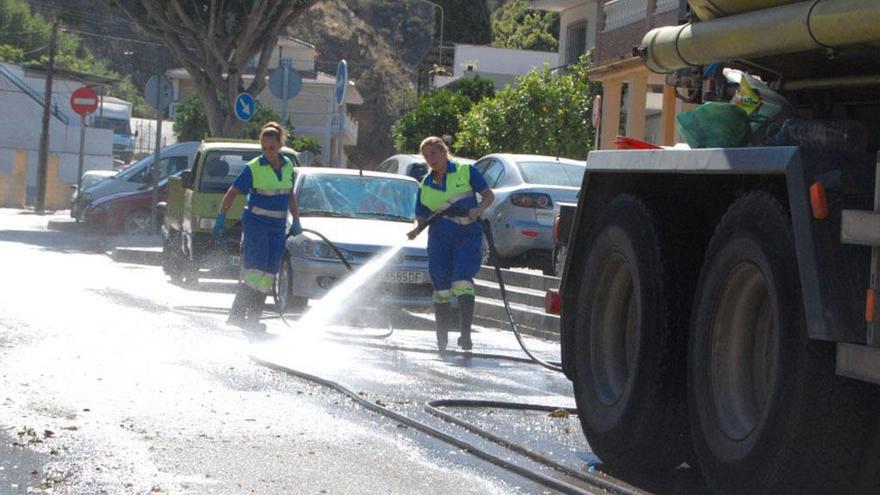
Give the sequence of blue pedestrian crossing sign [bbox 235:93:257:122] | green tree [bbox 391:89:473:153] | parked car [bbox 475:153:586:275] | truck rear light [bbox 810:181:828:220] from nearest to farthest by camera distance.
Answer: truck rear light [bbox 810:181:828:220]
parked car [bbox 475:153:586:275]
blue pedestrian crossing sign [bbox 235:93:257:122]
green tree [bbox 391:89:473:153]

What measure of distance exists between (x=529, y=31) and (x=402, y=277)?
76564 millimetres

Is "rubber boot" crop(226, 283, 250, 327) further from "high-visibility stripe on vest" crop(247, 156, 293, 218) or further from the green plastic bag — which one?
the green plastic bag

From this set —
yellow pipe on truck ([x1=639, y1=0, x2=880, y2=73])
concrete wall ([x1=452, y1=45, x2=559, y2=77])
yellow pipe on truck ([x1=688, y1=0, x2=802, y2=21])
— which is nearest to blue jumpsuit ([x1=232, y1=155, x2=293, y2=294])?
yellow pipe on truck ([x1=639, y1=0, x2=880, y2=73])

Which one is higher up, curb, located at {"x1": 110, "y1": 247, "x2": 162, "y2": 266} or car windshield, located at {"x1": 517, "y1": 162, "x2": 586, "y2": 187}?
car windshield, located at {"x1": 517, "y1": 162, "x2": 586, "y2": 187}

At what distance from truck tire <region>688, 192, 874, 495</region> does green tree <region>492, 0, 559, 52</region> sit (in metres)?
79.1

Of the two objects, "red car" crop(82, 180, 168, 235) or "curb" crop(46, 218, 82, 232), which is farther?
"curb" crop(46, 218, 82, 232)

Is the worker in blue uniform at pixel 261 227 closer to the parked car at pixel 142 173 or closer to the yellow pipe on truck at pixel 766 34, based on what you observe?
the yellow pipe on truck at pixel 766 34

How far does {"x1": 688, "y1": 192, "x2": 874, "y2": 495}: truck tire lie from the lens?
546 cm

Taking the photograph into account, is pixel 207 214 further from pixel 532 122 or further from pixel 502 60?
pixel 502 60

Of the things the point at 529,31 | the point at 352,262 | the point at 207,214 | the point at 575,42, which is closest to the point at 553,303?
the point at 352,262

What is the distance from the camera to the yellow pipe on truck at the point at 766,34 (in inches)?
216

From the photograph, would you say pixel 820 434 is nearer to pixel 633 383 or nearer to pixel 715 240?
pixel 715 240

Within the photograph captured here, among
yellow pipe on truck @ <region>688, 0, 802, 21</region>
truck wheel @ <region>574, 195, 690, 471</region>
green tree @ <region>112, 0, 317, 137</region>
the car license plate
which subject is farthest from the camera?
green tree @ <region>112, 0, 317, 137</region>

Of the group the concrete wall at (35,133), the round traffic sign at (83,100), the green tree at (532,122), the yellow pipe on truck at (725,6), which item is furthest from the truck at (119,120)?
the yellow pipe on truck at (725,6)
